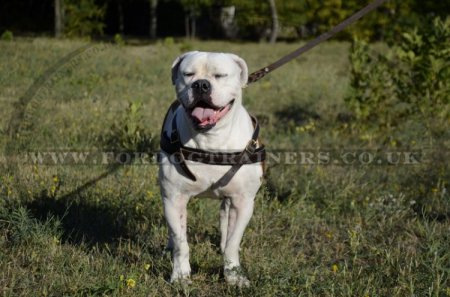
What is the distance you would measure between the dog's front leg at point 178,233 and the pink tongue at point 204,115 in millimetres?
463

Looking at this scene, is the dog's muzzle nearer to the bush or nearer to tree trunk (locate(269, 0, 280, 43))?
the bush

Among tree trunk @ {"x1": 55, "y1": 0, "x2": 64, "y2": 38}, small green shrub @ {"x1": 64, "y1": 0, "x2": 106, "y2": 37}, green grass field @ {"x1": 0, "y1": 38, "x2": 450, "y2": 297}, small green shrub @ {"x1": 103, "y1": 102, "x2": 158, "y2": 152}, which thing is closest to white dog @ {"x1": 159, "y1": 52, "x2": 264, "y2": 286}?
green grass field @ {"x1": 0, "y1": 38, "x2": 450, "y2": 297}

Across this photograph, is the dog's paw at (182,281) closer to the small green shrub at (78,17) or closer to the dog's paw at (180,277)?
the dog's paw at (180,277)

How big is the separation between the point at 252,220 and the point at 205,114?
1.48 metres

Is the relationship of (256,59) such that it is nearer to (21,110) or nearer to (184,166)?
(21,110)

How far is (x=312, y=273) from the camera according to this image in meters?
3.37

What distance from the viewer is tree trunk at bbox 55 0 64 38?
76.3 ft

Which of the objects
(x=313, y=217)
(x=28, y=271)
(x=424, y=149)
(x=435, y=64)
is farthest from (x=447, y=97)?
(x=28, y=271)

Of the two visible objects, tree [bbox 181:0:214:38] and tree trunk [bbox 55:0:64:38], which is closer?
tree trunk [bbox 55:0:64:38]

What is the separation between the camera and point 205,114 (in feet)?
9.86

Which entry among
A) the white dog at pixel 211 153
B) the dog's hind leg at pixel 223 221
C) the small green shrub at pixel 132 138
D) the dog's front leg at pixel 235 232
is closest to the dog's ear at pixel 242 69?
the white dog at pixel 211 153

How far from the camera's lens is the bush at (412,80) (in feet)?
23.6

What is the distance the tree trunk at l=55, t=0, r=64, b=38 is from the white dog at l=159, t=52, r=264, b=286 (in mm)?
20991

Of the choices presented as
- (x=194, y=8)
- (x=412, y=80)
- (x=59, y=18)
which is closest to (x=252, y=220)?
(x=412, y=80)
